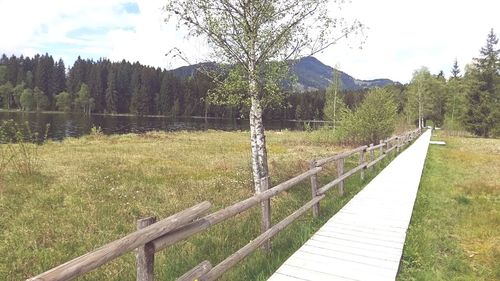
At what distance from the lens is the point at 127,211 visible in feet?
35.0

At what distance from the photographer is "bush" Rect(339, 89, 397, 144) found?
3559cm

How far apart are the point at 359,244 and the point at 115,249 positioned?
219 inches

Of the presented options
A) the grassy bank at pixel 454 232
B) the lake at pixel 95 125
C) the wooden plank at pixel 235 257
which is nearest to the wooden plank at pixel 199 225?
the wooden plank at pixel 235 257

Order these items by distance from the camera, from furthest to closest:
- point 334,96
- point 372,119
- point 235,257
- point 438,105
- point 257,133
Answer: point 438,105 → point 334,96 → point 372,119 → point 257,133 → point 235,257

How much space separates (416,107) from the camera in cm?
Answer: 7906

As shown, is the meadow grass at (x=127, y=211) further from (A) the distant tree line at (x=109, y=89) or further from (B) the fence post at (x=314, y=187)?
(A) the distant tree line at (x=109, y=89)

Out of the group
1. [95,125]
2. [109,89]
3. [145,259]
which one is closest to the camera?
[145,259]

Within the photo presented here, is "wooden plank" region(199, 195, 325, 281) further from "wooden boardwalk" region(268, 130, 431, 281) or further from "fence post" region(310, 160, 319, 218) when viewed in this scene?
"fence post" region(310, 160, 319, 218)

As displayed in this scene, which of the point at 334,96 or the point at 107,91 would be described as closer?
the point at 334,96

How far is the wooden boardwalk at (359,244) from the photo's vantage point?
20.6 feet

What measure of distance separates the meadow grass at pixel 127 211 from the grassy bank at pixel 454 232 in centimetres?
216

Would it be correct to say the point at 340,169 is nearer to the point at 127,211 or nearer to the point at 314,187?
the point at 314,187

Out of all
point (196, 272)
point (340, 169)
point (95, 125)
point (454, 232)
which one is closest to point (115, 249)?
point (196, 272)

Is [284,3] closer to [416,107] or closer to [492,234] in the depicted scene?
[492,234]
